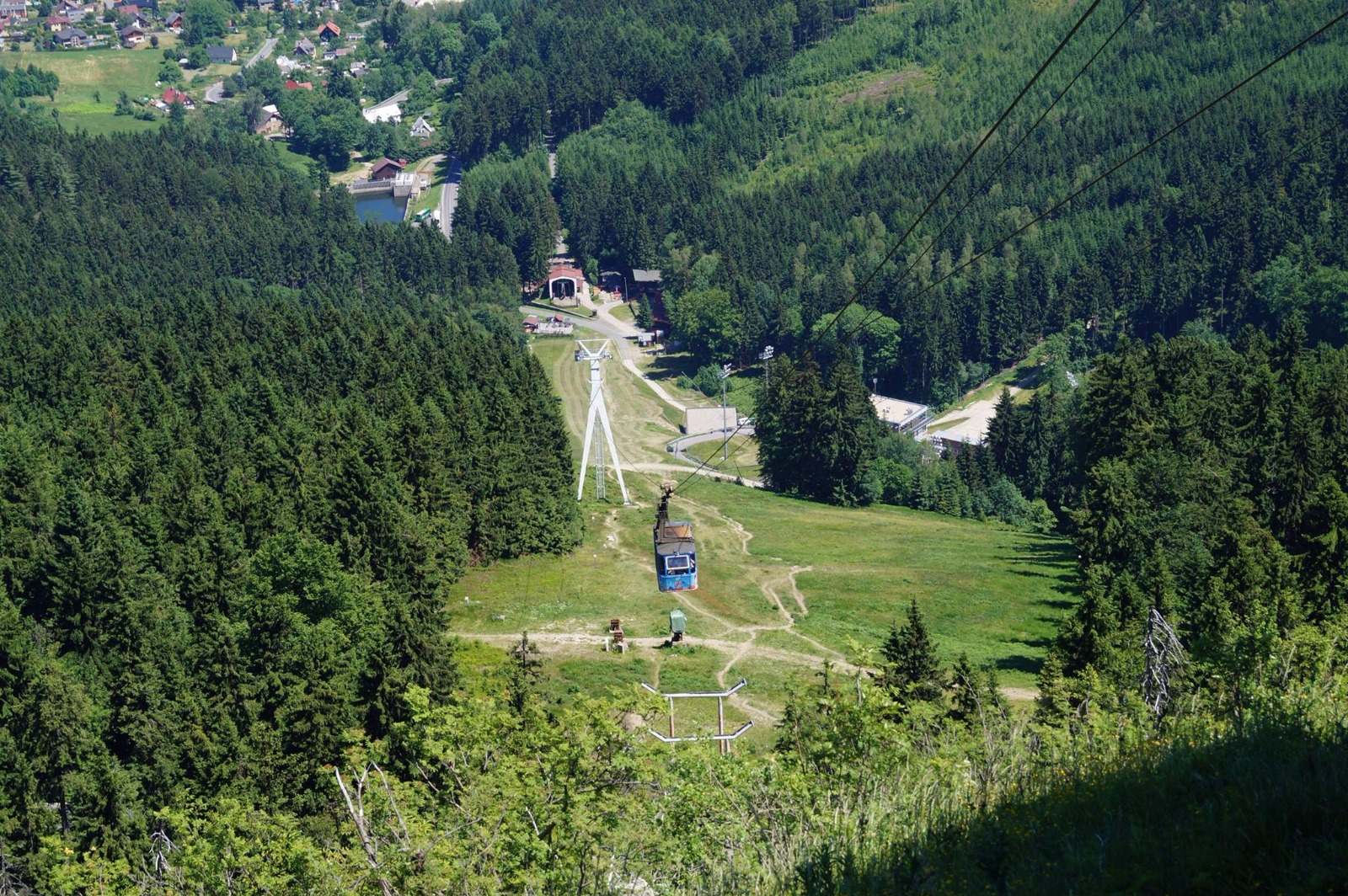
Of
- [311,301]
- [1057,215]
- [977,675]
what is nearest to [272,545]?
[977,675]

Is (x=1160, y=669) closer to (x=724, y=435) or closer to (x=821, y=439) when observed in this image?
(x=821, y=439)

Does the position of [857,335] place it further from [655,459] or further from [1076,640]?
[1076,640]

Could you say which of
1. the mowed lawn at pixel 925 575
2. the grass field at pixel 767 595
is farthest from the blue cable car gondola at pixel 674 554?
the mowed lawn at pixel 925 575

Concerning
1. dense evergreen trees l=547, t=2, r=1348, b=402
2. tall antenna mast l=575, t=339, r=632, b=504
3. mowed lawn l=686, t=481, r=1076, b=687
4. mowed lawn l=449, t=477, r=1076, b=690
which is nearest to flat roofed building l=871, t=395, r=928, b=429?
dense evergreen trees l=547, t=2, r=1348, b=402

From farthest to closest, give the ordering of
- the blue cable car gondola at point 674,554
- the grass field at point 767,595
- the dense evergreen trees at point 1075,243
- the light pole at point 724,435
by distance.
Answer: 1. the dense evergreen trees at point 1075,243
2. the light pole at point 724,435
3. the blue cable car gondola at point 674,554
4. the grass field at point 767,595

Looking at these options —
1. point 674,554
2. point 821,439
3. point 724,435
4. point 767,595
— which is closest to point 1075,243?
point 724,435

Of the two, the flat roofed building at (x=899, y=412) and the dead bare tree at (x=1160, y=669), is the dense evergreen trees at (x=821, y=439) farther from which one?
the dead bare tree at (x=1160, y=669)

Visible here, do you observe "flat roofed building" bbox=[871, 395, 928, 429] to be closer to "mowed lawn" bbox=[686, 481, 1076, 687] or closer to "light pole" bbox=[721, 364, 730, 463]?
"light pole" bbox=[721, 364, 730, 463]
